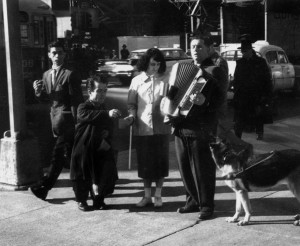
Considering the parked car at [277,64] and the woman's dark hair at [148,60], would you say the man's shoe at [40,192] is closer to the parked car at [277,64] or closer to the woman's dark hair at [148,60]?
the woman's dark hair at [148,60]

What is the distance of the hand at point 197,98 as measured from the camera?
540 centimetres

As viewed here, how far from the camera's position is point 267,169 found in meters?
5.37

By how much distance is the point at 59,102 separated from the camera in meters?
6.63

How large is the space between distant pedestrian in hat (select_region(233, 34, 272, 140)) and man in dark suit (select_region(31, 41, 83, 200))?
3.31 m

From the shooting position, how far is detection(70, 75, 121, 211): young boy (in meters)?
6.05

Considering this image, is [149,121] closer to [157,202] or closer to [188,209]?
[157,202]

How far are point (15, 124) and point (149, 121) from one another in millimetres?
1902

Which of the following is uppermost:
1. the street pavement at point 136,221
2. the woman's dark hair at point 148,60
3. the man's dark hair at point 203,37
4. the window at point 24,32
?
the window at point 24,32

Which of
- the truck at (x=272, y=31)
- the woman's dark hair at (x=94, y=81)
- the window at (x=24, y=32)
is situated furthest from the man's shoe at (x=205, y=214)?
the window at (x=24, y=32)

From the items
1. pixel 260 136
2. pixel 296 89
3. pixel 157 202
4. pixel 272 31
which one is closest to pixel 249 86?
pixel 260 136

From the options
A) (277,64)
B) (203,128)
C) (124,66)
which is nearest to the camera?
(203,128)

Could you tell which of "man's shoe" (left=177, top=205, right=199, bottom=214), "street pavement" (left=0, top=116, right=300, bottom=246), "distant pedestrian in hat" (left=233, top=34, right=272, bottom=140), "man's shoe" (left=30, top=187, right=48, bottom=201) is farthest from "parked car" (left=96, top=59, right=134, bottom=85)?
"man's shoe" (left=177, top=205, right=199, bottom=214)

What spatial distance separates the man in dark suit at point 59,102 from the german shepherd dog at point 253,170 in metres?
1.86

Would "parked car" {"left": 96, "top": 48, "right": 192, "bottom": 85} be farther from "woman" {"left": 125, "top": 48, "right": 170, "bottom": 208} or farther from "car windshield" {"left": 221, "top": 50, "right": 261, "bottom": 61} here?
"woman" {"left": 125, "top": 48, "right": 170, "bottom": 208}
